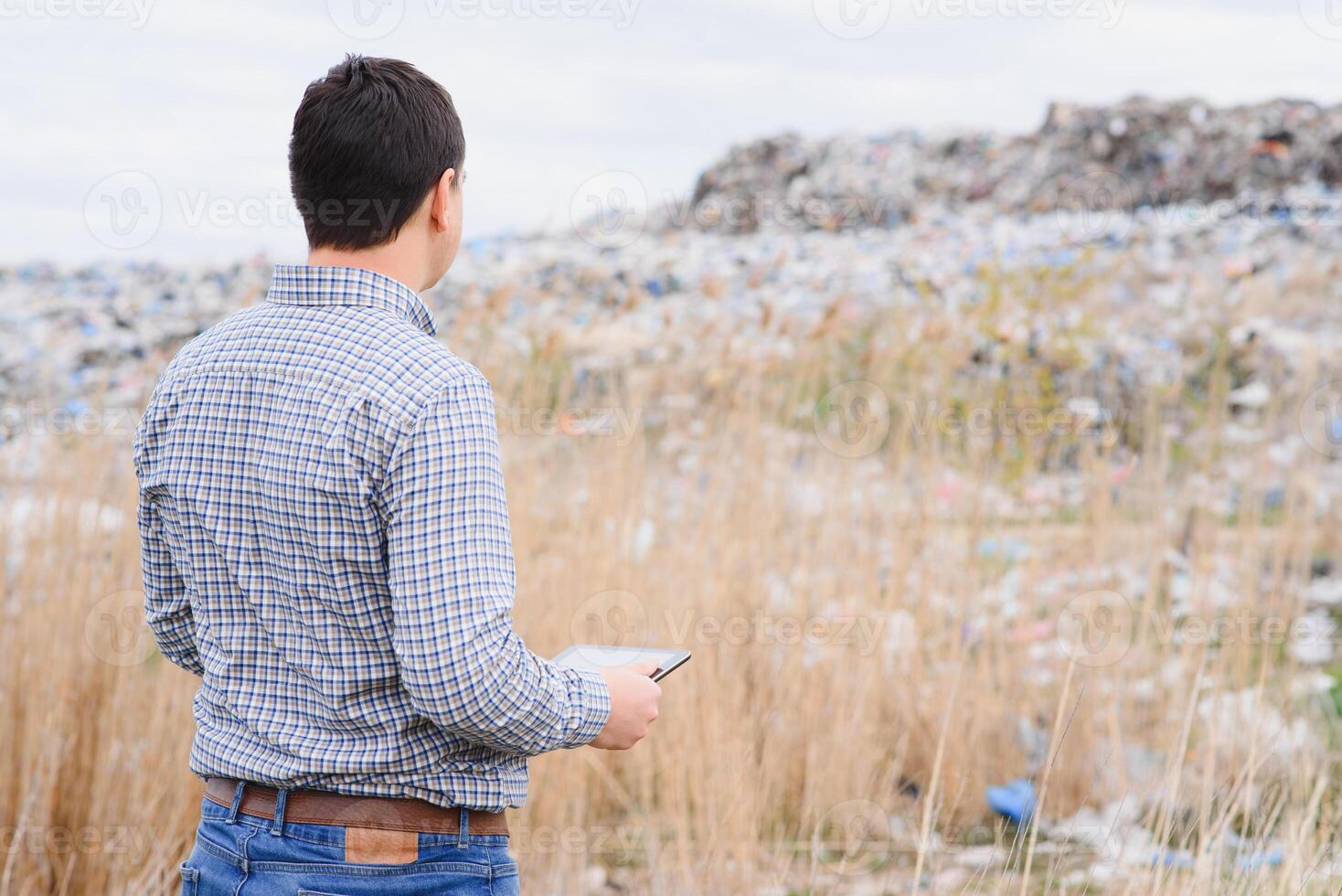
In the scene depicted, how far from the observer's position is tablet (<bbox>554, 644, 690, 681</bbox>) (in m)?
1.40

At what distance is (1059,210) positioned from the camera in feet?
38.6

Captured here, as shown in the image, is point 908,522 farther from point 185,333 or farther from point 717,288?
point 185,333

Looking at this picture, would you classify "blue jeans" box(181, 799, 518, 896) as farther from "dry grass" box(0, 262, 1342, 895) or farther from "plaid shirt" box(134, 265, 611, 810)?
"dry grass" box(0, 262, 1342, 895)

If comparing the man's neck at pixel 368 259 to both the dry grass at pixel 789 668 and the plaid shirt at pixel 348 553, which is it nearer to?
the plaid shirt at pixel 348 553

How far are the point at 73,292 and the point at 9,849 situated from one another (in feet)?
29.8

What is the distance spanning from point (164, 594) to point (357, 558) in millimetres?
393

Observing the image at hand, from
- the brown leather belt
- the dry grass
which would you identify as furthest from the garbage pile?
the brown leather belt

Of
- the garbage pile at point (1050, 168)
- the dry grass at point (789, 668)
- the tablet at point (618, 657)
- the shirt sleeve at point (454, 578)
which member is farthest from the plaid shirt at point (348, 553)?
the garbage pile at point (1050, 168)

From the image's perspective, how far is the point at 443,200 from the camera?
50.6 inches

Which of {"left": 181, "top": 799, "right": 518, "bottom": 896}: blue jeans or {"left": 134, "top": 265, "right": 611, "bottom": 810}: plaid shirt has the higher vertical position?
{"left": 134, "top": 265, "right": 611, "bottom": 810}: plaid shirt

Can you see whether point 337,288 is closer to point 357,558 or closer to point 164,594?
point 357,558

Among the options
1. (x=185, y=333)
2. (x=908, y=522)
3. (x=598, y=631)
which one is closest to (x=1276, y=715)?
(x=908, y=522)

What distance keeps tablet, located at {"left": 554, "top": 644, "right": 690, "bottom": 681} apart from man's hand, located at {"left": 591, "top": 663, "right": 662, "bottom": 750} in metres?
0.04

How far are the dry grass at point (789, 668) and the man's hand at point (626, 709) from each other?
3.66 feet
